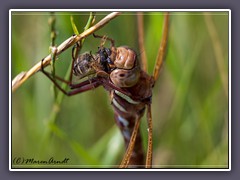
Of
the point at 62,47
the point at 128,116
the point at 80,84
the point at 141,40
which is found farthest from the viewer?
the point at 141,40

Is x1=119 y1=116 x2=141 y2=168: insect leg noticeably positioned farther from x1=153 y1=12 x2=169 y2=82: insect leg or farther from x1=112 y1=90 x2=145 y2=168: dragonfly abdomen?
x1=153 y1=12 x2=169 y2=82: insect leg

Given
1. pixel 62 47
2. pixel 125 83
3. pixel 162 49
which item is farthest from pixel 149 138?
pixel 62 47

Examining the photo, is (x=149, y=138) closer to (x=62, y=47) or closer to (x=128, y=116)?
(x=128, y=116)

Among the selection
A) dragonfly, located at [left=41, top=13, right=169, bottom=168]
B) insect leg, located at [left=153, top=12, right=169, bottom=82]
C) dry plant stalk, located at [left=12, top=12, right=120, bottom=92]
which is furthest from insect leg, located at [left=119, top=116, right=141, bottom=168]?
dry plant stalk, located at [left=12, top=12, right=120, bottom=92]

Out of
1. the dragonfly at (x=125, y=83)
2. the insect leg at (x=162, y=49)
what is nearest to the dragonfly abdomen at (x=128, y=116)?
the dragonfly at (x=125, y=83)
